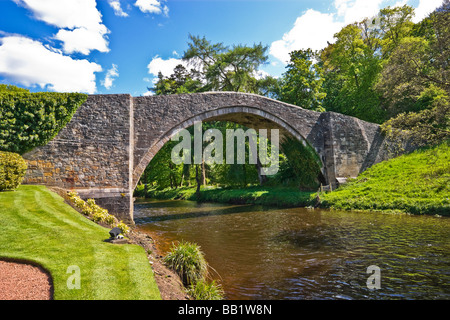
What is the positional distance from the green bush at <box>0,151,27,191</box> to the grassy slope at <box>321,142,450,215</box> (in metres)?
14.9

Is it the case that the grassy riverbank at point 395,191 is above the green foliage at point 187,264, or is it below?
above

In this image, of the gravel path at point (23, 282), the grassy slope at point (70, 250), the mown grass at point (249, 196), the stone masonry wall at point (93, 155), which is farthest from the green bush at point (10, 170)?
the mown grass at point (249, 196)

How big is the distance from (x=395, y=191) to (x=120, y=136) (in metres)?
14.2

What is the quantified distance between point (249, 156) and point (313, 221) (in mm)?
13727

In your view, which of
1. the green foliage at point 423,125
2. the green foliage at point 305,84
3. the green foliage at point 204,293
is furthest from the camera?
the green foliage at point 305,84

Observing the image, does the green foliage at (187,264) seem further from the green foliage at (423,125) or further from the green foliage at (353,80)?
the green foliage at (353,80)

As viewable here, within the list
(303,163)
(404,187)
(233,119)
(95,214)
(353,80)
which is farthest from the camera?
(353,80)

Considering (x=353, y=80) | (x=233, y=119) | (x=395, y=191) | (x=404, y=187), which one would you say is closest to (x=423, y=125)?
(x=404, y=187)

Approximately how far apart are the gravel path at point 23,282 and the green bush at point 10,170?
5.32m

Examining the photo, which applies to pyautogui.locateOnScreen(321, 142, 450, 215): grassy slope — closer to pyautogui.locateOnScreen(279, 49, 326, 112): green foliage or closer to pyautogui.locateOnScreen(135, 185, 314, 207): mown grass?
pyautogui.locateOnScreen(135, 185, 314, 207): mown grass

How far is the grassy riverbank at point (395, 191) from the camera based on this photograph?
41.9ft

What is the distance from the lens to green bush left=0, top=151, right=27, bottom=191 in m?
9.23

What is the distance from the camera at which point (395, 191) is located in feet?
47.7

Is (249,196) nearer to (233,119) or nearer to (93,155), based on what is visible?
(233,119)
